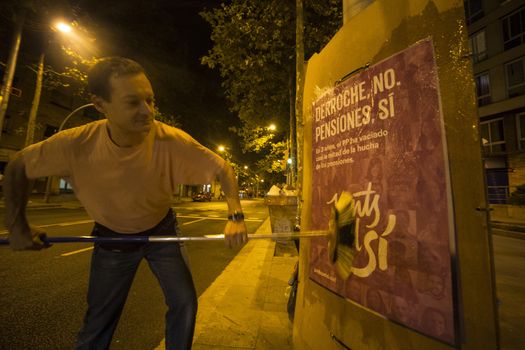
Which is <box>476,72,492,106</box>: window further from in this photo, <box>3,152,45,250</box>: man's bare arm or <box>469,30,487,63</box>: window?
<box>3,152,45,250</box>: man's bare arm

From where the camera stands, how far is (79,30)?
15078mm

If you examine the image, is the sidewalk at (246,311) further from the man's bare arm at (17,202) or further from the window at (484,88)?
the window at (484,88)

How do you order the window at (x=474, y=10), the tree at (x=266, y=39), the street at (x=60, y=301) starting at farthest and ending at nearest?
the window at (x=474, y=10)
the tree at (x=266, y=39)
the street at (x=60, y=301)

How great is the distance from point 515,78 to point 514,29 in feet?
10.7

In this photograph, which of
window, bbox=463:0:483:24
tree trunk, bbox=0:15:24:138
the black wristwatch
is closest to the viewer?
the black wristwatch

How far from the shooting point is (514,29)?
19.6 metres

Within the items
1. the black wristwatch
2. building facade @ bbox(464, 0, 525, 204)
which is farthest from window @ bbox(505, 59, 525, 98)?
the black wristwatch

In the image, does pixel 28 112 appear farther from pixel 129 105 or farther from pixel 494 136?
pixel 494 136

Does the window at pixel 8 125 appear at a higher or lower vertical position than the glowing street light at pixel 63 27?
lower

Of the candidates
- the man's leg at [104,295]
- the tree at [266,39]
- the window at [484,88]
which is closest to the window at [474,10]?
the window at [484,88]

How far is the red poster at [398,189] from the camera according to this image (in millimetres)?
1467

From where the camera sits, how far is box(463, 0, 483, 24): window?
22031mm

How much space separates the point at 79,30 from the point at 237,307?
17227 mm

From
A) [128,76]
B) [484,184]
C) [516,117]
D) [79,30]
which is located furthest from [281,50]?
[516,117]
